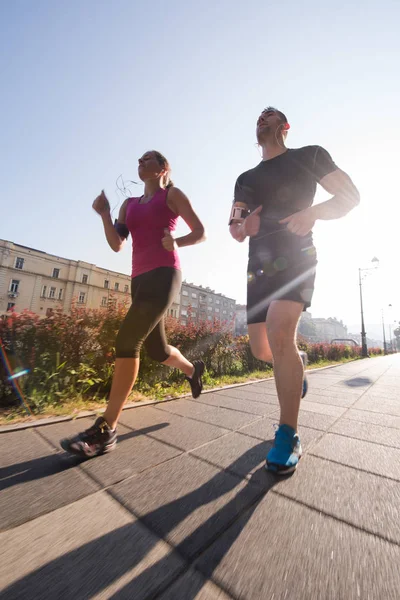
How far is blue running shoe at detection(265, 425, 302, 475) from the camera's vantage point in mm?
1418

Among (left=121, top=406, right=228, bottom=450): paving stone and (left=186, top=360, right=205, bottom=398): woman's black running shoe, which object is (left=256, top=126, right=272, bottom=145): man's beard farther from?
(left=121, top=406, right=228, bottom=450): paving stone

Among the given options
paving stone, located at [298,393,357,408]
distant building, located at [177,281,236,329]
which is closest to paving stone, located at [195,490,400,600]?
paving stone, located at [298,393,357,408]

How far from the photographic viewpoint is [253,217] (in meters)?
1.90

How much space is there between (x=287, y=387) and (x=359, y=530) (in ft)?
2.25

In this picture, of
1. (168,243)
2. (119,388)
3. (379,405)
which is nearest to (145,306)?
(168,243)

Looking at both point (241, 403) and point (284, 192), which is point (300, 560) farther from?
Answer: point (241, 403)

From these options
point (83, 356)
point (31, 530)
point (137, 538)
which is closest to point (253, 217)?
point (137, 538)

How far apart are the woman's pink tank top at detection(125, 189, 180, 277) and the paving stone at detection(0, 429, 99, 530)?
1.28m

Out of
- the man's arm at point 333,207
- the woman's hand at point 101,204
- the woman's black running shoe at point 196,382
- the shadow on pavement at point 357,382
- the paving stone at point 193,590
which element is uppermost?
the woman's hand at point 101,204

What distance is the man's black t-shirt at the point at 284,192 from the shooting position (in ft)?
5.84

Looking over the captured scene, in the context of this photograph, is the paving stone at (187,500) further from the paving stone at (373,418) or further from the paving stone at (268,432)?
the paving stone at (373,418)

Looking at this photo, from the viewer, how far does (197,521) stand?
1031 millimetres

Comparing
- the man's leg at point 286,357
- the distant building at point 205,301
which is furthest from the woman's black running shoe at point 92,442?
the distant building at point 205,301

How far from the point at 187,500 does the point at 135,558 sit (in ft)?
1.20
